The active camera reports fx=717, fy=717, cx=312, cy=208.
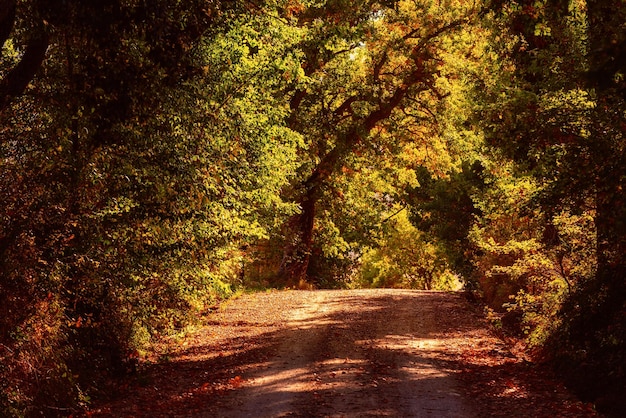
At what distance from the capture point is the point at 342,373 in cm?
1375

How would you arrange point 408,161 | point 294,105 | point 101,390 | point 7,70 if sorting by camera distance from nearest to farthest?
point 7,70, point 101,390, point 294,105, point 408,161

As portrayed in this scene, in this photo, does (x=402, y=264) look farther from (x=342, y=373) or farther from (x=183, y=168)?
(x=183, y=168)

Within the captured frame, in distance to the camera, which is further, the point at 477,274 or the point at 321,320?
the point at 477,274

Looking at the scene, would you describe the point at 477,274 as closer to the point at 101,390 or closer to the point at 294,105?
the point at 294,105

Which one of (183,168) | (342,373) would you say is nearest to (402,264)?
(342,373)

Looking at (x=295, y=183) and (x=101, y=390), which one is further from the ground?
(x=295, y=183)

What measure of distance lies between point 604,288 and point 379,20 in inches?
836

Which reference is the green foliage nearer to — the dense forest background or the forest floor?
the forest floor

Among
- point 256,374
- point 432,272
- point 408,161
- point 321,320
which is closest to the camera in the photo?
point 256,374

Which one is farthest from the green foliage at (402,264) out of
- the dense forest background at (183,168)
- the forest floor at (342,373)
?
the dense forest background at (183,168)

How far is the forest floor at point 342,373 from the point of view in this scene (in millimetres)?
11383

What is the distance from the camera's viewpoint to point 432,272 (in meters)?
64.9

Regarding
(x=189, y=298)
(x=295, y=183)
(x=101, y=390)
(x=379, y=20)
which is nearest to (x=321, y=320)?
(x=189, y=298)

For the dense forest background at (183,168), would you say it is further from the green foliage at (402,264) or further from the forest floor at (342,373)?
the green foliage at (402,264)
